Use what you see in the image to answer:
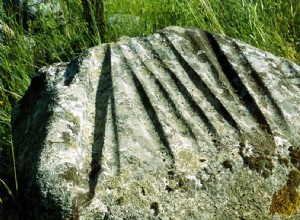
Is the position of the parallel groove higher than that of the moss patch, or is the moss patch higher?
the parallel groove

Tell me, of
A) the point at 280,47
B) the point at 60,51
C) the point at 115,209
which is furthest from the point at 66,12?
the point at 115,209

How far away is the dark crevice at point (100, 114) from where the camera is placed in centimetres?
215

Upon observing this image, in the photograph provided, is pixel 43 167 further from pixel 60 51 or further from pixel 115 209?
pixel 60 51

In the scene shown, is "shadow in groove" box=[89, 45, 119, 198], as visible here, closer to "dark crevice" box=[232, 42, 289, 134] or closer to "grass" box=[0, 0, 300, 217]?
"dark crevice" box=[232, 42, 289, 134]

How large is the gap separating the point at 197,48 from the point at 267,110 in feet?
1.71

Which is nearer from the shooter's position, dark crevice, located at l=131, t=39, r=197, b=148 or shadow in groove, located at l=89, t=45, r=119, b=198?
shadow in groove, located at l=89, t=45, r=119, b=198

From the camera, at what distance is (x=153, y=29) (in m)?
4.18

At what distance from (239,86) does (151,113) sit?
47 cm

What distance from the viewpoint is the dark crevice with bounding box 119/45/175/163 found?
7.36 ft

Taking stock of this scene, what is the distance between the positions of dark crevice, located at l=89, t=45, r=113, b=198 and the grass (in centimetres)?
122

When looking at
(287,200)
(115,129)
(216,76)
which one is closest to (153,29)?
(216,76)

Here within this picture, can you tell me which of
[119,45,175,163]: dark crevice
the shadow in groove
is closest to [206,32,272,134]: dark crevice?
[119,45,175,163]: dark crevice

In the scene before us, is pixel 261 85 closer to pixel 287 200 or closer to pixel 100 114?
pixel 287 200

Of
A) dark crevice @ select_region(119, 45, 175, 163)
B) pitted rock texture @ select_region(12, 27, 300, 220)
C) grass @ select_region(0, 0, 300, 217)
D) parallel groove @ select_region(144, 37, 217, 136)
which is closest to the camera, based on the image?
pitted rock texture @ select_region(12, 27, 300, 220)
